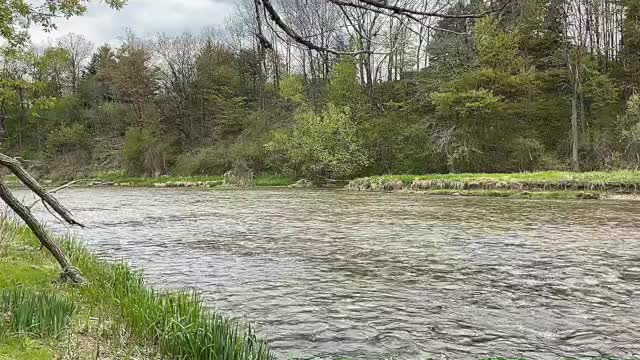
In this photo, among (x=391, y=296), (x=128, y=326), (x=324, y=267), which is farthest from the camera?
(x=324, y=267)

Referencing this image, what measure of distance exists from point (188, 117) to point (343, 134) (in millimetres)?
23621

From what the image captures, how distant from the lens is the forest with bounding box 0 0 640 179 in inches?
1361

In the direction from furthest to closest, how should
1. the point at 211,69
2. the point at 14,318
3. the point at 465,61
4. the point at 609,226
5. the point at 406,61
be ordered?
the point at 211,69 < the point at 406,61 < the point at 465,61 < the point at 609,226 < the point at 14,318

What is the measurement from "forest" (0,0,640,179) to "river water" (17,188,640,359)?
39.2 feet

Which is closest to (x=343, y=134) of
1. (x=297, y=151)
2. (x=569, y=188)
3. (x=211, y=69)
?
(x=297, y=151)

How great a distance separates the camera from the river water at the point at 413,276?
5.60 m

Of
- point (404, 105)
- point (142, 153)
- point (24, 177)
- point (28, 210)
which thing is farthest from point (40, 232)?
point (142, 153)

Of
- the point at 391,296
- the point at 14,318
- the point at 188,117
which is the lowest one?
the point at 391,296

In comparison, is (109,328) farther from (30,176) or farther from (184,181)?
(184,181)

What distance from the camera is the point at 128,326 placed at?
4875 millimetres

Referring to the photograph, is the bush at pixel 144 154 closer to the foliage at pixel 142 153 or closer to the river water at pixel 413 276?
the foliage at pixel 142 153

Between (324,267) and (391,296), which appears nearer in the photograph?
(391,296)

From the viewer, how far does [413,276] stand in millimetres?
8719

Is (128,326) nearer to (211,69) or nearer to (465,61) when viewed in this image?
(465,61)
